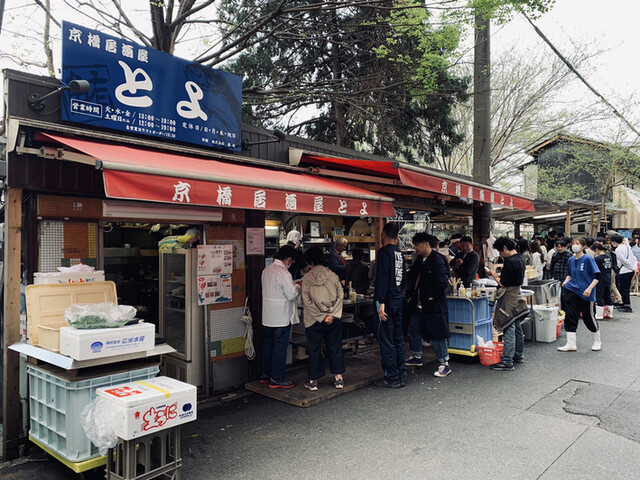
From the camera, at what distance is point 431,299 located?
6.40m

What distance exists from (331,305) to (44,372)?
126 inches

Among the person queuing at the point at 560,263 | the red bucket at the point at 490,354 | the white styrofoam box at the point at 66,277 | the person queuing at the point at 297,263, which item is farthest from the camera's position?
the person queuing at the point at 560,263

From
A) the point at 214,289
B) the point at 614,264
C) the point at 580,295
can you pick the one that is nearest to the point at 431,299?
the point at 580,295

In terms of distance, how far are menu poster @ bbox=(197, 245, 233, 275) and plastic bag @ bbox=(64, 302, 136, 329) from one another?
1.64 metres

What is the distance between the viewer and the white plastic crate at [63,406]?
3.45m

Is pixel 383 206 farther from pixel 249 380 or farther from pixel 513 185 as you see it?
pixel 513 185

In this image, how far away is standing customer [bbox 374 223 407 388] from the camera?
589 cm

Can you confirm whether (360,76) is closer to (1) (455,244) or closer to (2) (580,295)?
(1) (455,244)

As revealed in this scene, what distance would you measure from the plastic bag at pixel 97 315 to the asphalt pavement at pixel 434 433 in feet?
4.19

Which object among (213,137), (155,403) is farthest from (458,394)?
(213,137)

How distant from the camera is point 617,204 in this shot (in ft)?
74.6

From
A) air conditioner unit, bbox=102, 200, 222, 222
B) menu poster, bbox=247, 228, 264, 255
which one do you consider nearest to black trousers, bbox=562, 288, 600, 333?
menu poster, bbox=247, 228, 264, 255

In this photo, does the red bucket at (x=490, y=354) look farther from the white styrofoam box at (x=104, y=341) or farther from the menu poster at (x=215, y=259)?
the white styrofoam box at (x=104, y=341)

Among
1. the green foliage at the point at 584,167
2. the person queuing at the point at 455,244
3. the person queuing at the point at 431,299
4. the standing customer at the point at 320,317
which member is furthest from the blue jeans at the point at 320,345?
the green foliage at the point at 584,167
